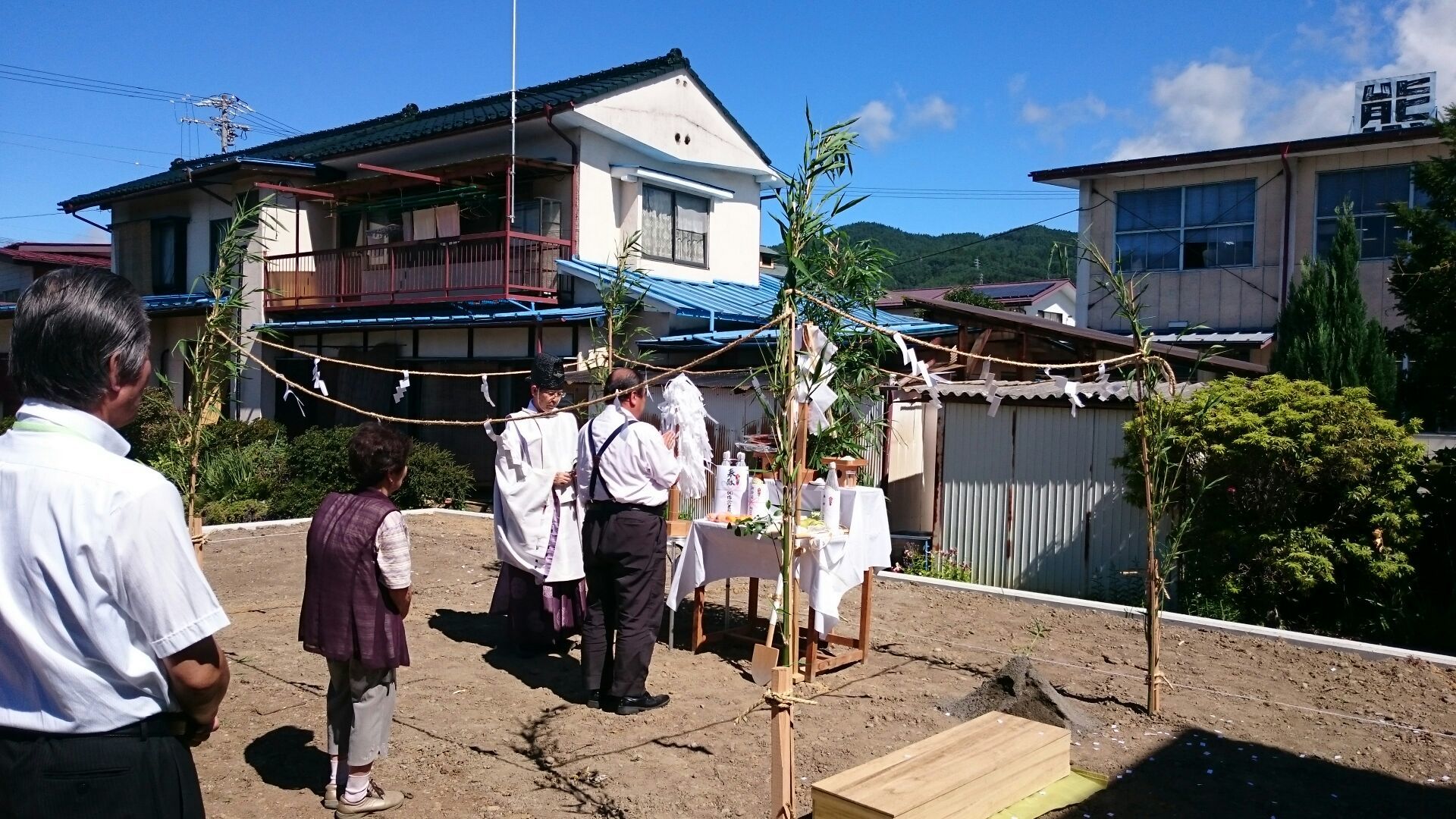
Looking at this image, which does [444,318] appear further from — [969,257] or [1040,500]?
[969,257]

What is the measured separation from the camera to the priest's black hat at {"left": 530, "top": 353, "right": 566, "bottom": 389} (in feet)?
21.3

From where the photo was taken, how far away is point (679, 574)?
693 centimetres

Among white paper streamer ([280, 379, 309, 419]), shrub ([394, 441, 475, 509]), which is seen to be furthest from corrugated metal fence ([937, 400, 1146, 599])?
shrub ([394, 441, 475, 509])

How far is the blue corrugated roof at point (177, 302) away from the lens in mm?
19156

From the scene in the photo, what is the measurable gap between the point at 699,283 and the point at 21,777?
15963mm

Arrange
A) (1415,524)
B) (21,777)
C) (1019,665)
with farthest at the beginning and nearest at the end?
1. (1415,524)
2. (1019,665)
3. (21,777)

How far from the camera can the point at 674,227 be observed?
1789 cm

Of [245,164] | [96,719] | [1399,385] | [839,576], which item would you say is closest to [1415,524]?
[1399,385]

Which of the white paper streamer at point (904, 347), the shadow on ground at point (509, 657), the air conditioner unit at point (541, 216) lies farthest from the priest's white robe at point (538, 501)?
the air conditioner unit at point (541, 216)

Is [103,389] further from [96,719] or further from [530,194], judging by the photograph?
[530,194]

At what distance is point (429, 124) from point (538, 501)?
1569cm

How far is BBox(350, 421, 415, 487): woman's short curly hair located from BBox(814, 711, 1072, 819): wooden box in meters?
2.14

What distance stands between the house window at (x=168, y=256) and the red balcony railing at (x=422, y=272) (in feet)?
10.4

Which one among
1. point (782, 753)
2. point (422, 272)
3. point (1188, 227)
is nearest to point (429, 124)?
point (422, 272)
